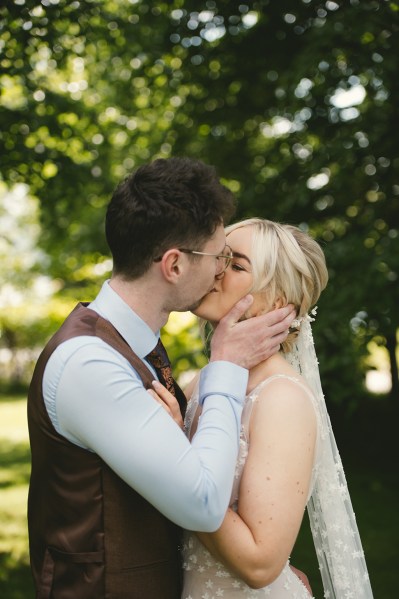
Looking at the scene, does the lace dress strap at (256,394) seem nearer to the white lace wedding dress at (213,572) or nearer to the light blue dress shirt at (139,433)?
the white lace wedding dress at (213,572)

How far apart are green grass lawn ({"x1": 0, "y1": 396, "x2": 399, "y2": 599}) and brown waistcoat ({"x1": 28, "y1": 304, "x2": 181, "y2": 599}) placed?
427cm

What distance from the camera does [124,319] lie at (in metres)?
2.17

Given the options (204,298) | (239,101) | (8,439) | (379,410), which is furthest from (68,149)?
(8,439)

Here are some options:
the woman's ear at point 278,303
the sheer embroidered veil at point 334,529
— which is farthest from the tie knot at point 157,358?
the sheer embroidered veil at point 334,529

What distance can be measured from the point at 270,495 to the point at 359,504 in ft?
22.4

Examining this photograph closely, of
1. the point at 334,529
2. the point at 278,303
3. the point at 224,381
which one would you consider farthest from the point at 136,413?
the point at 334,529

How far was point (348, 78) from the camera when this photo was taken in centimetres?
590

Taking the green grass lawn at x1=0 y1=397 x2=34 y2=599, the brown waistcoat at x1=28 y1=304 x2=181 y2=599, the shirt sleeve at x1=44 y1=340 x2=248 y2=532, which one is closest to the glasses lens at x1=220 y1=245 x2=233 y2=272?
the brown waistcoat at x1=28 y1=304 x2=181 y2=599

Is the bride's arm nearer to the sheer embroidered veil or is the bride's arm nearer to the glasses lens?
the sheer embroidered veil

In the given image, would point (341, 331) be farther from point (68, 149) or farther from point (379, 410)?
point (379, 410)

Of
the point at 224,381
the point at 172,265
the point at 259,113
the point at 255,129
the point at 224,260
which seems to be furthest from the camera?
the point at 255,129

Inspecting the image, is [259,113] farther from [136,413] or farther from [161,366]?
[136,413]

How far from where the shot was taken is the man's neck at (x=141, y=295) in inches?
87.3

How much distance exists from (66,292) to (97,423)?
15435 millimetres
